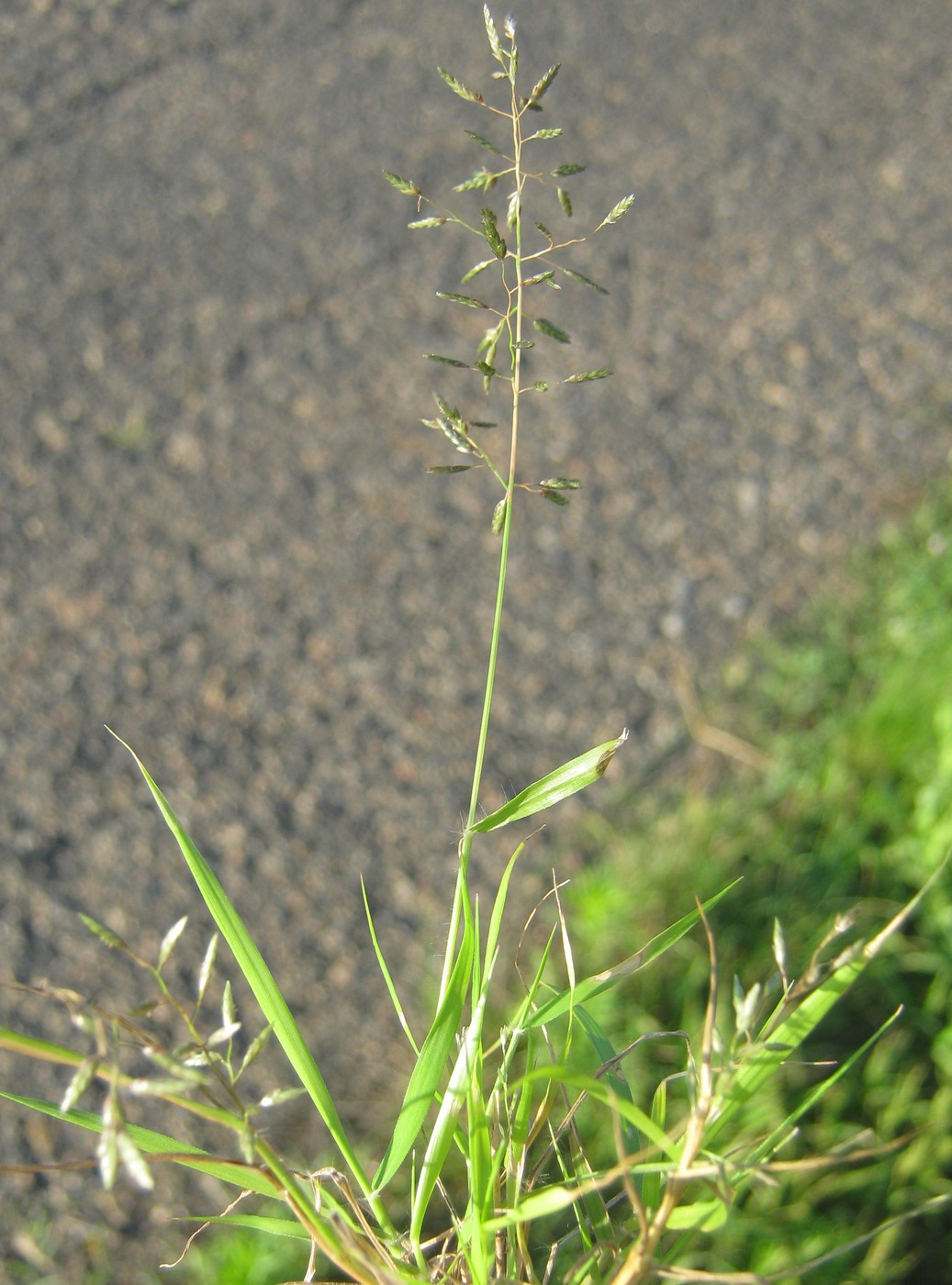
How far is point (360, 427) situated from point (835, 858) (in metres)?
1.53

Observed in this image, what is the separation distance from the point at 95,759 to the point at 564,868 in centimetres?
99

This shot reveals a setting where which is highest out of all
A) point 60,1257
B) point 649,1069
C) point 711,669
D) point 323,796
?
point 323,796

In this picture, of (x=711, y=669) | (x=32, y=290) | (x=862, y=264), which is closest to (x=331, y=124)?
(x=32, y=290)

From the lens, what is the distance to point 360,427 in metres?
2.79

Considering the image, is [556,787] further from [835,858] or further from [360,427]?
[360,427]

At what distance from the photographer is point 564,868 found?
218 centimetres

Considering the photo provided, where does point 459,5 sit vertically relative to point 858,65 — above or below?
above

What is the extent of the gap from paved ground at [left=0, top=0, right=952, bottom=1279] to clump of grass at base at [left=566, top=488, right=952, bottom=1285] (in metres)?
0.17

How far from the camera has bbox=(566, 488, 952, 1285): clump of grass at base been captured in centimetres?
174

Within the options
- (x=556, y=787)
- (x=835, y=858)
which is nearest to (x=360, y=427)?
(x=835, y=858)

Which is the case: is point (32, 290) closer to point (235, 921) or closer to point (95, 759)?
point (95, 759)

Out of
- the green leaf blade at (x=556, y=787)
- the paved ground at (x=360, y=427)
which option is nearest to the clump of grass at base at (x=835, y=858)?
the paved ground at (x=360, y=427)

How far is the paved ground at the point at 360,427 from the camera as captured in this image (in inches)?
88.1

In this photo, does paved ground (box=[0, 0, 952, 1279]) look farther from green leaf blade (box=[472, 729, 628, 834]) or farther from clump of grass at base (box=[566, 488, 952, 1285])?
green leaf blade (box=[472, 729, 628, 834])
